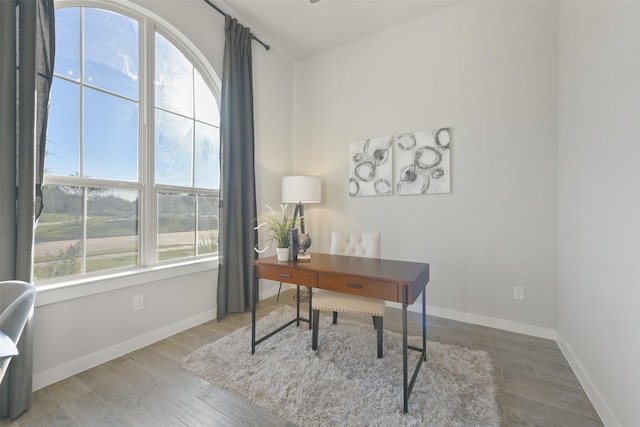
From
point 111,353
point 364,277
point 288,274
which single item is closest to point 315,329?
point 288,274

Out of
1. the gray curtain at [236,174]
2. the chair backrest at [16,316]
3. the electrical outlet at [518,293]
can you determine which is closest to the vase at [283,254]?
the gray curtain at [236,174]

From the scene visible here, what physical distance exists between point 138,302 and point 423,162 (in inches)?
110

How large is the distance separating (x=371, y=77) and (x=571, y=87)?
177 cm

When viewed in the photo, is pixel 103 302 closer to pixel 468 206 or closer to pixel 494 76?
pixel 468 206

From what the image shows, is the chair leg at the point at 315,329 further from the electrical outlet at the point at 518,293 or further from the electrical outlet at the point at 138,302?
the electrical outlet at the point at 518,293

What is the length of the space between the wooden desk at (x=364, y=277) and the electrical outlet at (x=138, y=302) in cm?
91

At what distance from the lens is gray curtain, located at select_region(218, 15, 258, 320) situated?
2.59m

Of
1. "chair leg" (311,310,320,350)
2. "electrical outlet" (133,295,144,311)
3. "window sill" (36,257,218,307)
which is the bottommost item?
"chair leg" (311,310,320,350)

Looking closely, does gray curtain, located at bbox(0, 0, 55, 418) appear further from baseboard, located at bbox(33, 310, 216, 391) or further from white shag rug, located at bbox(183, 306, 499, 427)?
white shag rug, located at bbox(183, 306, 499, 427)

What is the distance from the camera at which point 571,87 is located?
189cm

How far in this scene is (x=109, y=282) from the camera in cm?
187

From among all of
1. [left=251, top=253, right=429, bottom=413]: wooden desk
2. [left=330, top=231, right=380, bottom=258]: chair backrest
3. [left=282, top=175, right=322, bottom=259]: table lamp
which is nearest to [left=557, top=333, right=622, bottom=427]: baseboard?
[left=251, top=253, right=429, bottom=413]: wooden desk

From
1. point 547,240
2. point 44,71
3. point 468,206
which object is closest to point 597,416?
point 547,240

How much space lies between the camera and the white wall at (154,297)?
166 centimetres
